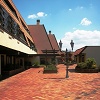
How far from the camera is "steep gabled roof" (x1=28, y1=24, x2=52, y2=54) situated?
1882 inches

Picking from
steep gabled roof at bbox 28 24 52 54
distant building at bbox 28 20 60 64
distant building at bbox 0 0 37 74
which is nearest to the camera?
distant building at bbox 0 0 37 74

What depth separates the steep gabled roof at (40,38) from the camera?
47812 millimetres

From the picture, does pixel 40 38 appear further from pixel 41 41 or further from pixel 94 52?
pixel 94 52

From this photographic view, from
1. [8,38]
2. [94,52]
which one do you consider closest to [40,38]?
[94,52]

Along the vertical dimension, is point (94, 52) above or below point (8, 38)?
below

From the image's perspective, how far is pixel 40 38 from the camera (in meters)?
49.1

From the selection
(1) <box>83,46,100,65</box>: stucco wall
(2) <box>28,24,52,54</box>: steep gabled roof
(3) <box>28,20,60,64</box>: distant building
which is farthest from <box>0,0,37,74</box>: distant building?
(1) <box>83,46,100,65</box>: stucco wall

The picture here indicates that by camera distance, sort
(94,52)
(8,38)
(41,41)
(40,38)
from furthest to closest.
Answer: (40,38)
(41,41)
(94,52)
(8,38)

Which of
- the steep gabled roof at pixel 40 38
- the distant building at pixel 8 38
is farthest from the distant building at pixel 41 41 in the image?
the distant building at pixel 8 38

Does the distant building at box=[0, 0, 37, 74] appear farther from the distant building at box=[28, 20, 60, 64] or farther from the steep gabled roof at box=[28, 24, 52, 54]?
the steep gabled roof at box=[28, 24, 52, 54]

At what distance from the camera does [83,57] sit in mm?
30906

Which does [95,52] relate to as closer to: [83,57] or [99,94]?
[83,57]

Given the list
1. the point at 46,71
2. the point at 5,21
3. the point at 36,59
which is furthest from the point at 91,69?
the point at 36,59

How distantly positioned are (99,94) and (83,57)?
65.1 ft
